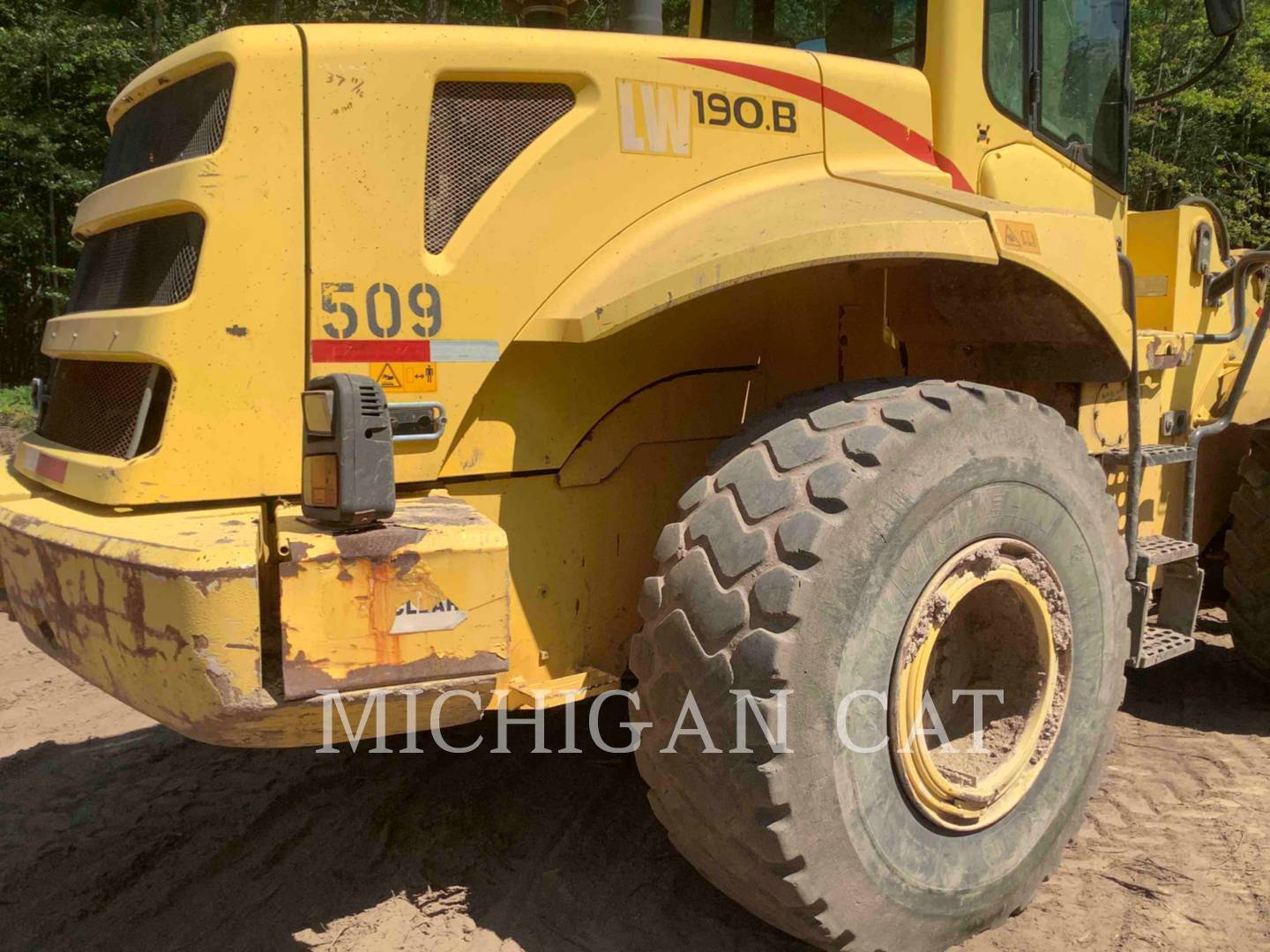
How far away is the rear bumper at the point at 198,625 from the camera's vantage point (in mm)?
2137

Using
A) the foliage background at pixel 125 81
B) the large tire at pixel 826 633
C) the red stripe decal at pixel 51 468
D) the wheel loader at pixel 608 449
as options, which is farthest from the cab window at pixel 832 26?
the foliage background at pixel 125 81

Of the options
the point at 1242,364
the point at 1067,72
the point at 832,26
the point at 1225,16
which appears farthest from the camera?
the point at 1242,364

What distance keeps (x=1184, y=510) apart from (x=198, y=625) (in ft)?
11.7

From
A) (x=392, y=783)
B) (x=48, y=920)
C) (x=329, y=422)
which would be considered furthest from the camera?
(x=392, y=783)

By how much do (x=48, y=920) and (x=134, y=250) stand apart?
→ 183cm

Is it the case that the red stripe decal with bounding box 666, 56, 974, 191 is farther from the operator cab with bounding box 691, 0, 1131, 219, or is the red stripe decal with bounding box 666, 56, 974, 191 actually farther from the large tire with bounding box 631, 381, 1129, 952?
the large tire with bounding box 631, 381, 1129, 952

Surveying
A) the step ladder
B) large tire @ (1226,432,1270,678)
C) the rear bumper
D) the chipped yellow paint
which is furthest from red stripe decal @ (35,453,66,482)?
large tire @ (1226,432,1270,678)

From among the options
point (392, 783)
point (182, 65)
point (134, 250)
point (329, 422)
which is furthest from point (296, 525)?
point (392, 783)

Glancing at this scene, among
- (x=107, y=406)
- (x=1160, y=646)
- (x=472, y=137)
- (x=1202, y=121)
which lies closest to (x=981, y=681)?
(x=1160, y=646)

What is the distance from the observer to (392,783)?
12.1 ft

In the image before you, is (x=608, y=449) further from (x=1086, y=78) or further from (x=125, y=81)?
(x=125, y=81)

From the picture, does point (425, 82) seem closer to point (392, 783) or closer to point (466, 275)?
point (466, 275)

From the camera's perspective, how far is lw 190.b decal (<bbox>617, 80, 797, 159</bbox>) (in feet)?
8.90

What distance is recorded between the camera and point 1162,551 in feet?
12.7
